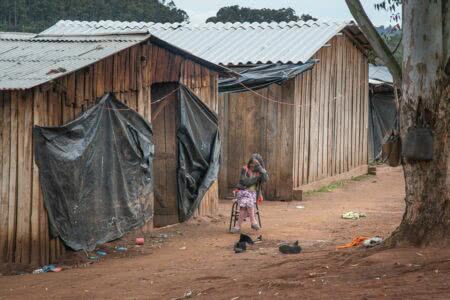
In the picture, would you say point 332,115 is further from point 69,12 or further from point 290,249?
point 69,12

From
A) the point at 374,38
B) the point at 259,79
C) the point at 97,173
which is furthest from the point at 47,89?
the point at 259,79

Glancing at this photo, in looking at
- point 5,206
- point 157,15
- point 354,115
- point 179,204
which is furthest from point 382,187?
point 157,15

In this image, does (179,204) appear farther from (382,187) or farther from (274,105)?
(382,187)

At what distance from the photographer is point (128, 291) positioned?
851 cm

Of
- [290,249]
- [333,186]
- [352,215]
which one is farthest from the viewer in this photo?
[333,186]

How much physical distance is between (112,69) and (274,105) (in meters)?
6.21

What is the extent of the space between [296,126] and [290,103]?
657 millimetres

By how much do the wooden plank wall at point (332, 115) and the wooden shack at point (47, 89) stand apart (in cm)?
529

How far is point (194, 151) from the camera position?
1366cm

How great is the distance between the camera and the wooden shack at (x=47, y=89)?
995 cm

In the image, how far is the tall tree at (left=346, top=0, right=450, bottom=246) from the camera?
8.19 meters

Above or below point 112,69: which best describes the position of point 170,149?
below

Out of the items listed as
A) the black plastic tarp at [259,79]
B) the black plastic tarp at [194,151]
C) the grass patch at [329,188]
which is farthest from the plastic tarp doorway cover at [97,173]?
the grass patch at [329,188]

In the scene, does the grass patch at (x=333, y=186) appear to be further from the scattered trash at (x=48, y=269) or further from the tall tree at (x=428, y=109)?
the tall tree at (x=428, y=109)
